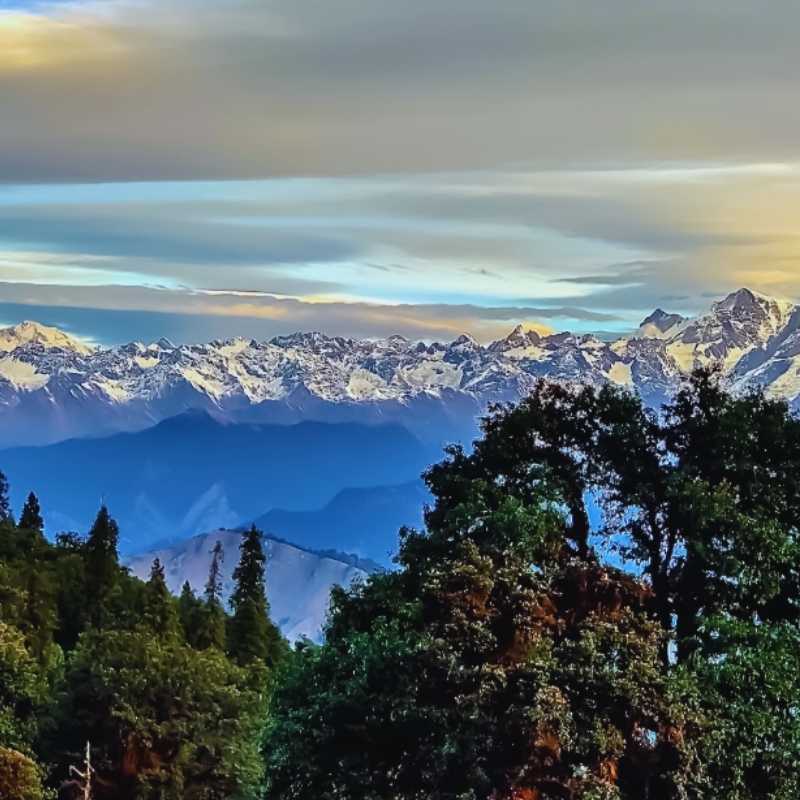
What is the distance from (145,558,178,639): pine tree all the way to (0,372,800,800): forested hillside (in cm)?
4232

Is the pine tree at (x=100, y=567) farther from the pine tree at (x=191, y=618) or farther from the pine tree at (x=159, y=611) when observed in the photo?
the pine tree at (x=191, y=618)

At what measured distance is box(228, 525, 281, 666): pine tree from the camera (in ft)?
297

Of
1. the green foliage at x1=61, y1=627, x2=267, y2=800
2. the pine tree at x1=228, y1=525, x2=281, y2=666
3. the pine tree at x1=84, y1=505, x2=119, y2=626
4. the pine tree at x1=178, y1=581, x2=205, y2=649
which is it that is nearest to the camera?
the green foliage at x1=61, y1=627, x2=267, y2=800

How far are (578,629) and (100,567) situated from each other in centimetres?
7408

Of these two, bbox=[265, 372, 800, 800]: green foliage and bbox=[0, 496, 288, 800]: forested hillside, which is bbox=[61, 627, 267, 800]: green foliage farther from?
bbox=[265, 372, 800, 800]: green foliage

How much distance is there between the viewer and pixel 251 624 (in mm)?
95062

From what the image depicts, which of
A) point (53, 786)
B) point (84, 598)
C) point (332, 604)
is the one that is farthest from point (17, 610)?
point (332, 604)

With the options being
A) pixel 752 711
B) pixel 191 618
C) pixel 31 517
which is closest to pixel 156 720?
pixel 752 711

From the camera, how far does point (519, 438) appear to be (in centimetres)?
3141

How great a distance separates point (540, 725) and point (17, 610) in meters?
51.1

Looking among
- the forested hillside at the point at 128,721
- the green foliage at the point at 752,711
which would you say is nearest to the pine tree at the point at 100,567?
the forested hillside at the point at 128,721

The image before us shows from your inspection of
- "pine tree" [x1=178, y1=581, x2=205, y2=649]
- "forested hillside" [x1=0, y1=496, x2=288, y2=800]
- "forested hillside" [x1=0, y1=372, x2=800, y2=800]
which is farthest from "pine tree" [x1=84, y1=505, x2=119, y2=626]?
"forested hillside" [x1=0, y1=372, x2=800, y2=800]

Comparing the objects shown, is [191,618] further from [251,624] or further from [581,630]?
[581,630]

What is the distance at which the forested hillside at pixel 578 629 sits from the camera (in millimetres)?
24516
